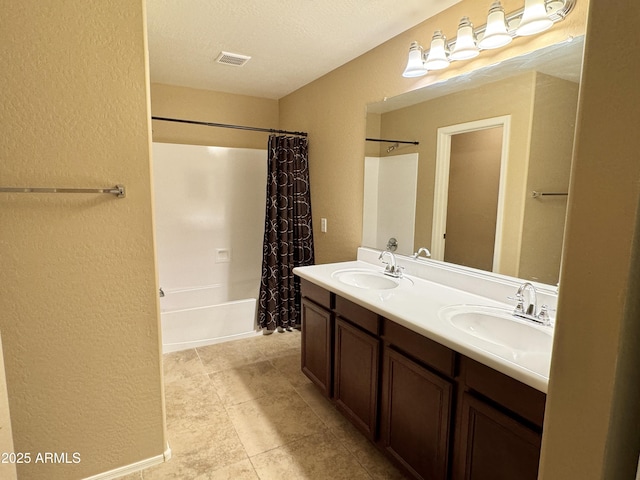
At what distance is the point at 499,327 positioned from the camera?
1524 mm

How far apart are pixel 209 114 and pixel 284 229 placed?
1421mm

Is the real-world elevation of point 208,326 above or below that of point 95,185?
below

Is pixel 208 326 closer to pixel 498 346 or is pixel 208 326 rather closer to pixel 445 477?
pixel 445 477

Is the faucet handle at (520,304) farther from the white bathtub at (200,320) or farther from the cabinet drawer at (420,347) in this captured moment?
the white bathtub at (200,320)

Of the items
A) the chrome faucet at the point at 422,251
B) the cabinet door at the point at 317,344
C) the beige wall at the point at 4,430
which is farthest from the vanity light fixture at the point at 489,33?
the beige wall at the point at 4,430

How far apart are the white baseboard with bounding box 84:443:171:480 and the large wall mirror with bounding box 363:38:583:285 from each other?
1.76m

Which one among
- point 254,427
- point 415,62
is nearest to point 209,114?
point 415,62

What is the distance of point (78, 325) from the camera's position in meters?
1.55

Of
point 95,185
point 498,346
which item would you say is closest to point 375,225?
point 498,346

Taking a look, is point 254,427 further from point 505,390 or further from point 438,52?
point 438,52

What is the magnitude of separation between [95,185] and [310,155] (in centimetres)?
205

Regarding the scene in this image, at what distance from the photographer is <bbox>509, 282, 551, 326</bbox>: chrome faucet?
4.70 feet

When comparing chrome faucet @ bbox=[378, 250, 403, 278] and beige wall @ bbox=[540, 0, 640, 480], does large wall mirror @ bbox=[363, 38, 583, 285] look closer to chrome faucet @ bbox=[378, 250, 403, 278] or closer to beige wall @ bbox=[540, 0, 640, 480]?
chrome faucet @ bbox=[378, 250, 403, 278]

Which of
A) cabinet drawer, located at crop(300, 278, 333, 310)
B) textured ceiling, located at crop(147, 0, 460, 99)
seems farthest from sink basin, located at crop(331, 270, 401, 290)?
textured ceiling, located at crop(147, 0, 460, 99)
